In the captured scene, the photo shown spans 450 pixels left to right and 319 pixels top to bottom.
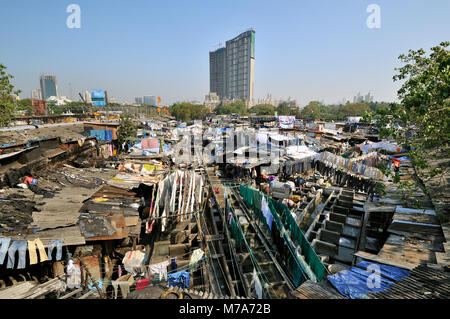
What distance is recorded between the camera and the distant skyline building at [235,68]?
133000 mm

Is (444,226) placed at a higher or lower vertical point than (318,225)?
higher

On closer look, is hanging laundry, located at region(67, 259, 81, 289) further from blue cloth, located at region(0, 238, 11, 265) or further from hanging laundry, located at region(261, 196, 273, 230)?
hanging laundry, located at region(261, 196, 273, 230)

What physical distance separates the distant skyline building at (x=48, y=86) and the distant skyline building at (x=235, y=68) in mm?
103322

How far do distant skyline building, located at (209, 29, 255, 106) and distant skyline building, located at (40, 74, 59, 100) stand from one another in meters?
103

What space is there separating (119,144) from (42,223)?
19.6 meters

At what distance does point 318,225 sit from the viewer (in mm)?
11328

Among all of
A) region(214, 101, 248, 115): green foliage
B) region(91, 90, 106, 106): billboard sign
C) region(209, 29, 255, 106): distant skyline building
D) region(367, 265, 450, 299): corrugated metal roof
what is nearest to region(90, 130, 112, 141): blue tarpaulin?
region(367, 265, 450, 299): corrugated metal roof

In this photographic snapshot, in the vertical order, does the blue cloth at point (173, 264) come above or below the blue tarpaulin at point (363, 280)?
below

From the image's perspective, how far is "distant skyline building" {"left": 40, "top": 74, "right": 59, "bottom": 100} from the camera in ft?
442

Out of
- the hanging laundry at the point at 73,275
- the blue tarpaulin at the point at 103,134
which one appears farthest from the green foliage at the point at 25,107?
the hanging laundry at the point at 73,275

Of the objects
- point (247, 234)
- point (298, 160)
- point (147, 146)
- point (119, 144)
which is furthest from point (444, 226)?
point (119, 144)

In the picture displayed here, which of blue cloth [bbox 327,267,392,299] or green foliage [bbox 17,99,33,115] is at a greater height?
green foliage [bbox 17,99,33,115]

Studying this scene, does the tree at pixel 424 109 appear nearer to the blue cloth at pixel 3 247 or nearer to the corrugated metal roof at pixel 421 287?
the corrugated metal roof at pixel 421 287
